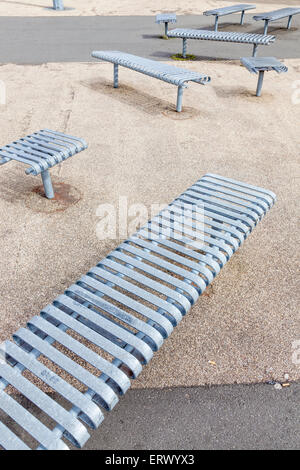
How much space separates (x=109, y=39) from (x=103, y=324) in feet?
36.1

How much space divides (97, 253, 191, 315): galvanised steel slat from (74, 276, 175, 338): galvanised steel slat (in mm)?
135

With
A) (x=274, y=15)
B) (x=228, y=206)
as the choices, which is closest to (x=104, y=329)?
(x=228, y=206)

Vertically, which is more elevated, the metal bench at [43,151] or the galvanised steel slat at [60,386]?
the metal bench at [43,151]

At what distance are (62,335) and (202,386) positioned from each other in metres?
1.07

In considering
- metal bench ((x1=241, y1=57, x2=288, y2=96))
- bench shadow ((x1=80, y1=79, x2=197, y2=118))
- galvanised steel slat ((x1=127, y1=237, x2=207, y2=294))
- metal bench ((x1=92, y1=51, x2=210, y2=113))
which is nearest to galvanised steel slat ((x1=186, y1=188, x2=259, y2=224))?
galvanised steel slat ((x1=127, y1=237, x2=207, y2=294))

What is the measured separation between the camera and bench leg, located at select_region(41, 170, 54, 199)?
4027 millimetres

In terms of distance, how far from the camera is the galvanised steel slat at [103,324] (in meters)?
1.95

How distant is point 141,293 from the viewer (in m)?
2.27

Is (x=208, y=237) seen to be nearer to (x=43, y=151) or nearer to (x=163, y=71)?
(x=43, y=151)

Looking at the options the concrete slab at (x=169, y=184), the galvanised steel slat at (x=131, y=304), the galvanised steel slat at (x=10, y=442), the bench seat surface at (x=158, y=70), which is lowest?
the concrete slab at (x=169, y=184)

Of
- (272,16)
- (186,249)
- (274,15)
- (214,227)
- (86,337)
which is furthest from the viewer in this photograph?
(274,15)

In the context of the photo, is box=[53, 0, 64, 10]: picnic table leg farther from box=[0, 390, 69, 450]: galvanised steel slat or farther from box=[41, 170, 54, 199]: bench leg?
box=[0, 390, 69, 450]: galvanised steel slat

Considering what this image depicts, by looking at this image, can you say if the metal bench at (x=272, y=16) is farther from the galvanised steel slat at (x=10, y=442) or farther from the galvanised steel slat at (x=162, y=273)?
the galvanised steel slat at (x=10, y=442)
